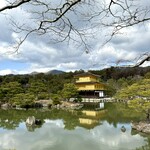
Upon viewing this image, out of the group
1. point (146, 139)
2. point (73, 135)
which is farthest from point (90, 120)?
point (146, 139)

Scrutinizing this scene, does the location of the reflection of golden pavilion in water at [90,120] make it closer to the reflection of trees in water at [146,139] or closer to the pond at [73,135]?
the pond at [73,135]

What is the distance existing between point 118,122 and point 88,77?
1839 centimetres

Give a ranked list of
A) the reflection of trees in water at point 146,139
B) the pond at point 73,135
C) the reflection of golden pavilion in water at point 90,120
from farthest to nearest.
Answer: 1. the reflection of golden pavilion in water at point 90,120
2. the pond at point 73,135
3. the reflection of trees in water at point 146,139

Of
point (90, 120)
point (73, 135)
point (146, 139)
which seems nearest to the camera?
point (146, 139)

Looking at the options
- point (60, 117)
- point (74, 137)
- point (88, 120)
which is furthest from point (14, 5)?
point (60, 117)

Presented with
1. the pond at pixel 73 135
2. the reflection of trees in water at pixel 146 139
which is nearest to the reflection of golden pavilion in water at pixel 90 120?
the pond at pixel 73 135

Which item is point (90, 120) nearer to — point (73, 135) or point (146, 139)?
point (73, 135)

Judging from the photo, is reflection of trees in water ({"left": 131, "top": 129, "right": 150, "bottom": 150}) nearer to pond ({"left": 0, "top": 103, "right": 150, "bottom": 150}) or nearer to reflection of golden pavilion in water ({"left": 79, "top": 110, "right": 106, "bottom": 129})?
Answer: pond ({"left": 0, "top": 103, "right": 150, "bottom": 150})

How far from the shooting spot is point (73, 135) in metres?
13.1

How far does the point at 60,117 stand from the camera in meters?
19.0

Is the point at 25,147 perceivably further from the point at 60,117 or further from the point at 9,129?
the point at 60,117

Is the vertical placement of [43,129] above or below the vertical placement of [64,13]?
below

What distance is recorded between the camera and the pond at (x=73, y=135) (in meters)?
11.0

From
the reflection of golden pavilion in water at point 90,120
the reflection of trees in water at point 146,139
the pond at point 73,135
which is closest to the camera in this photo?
the reflection of trees in water at point 146,139
